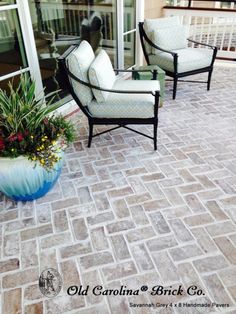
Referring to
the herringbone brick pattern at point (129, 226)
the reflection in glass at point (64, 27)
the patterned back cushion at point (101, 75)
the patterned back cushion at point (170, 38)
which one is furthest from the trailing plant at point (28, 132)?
the patterned back cushion at point (170, 38)

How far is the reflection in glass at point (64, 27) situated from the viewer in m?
3.11

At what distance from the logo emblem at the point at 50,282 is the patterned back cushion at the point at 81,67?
1554mm

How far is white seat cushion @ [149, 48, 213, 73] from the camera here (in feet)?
12.0

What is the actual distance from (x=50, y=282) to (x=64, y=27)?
3.06m

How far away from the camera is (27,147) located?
196cm

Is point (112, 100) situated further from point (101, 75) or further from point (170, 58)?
point (170, 58)

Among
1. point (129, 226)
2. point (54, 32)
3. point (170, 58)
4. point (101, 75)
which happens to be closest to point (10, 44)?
point (54, 32)

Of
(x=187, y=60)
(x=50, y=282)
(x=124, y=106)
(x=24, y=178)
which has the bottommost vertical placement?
(x=50, y=282)

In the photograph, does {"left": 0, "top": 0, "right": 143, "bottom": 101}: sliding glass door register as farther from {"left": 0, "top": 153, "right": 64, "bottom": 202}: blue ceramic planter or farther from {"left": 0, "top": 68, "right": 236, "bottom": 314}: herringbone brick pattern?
{"left": 0, "top": 153, "right": 64, "bottom": 202}: blue ceramic planter

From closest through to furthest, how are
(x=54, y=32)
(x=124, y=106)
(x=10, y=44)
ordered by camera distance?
(x=124, y=106) → (x=10, y=44) → (x=54, y=32)

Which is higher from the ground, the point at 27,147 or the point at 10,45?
the point at 10,45

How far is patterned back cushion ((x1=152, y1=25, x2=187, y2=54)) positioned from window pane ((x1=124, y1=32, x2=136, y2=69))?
2.30 feet

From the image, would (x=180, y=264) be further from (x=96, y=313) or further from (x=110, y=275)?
(x=96, y=313)

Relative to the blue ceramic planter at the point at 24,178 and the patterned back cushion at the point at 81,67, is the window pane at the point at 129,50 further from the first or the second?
the blue ceramic planter at the point at 24,178
